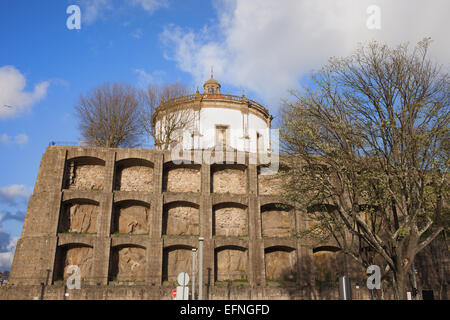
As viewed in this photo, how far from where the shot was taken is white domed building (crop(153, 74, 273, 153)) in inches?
1502

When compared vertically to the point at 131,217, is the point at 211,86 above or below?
above

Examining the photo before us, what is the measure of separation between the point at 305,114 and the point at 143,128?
2472 cm

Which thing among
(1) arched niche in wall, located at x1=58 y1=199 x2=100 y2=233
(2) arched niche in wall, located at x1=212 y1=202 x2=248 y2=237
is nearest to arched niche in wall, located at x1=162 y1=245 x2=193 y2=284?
(2) arched niche in wall, located at x1=212 y1=202 x2=248 y2=237

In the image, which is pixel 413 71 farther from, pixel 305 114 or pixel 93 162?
pixel 93 162

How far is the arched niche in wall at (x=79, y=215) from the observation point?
98.8 feet

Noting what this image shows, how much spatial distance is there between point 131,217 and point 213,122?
13611 mm

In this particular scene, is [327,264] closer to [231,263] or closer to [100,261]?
[231,263]

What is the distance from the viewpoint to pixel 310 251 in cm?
3072

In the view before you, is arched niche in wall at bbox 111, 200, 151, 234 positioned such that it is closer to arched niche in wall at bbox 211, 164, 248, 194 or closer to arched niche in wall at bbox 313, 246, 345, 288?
arched niche in wall at bbox 211, 164, 248, 194

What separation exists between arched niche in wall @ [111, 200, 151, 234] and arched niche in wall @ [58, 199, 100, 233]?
1.70 m

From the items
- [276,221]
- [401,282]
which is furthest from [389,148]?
[276,221]

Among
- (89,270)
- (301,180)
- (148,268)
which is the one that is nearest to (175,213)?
(148,268)

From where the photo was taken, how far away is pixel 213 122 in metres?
39.0
